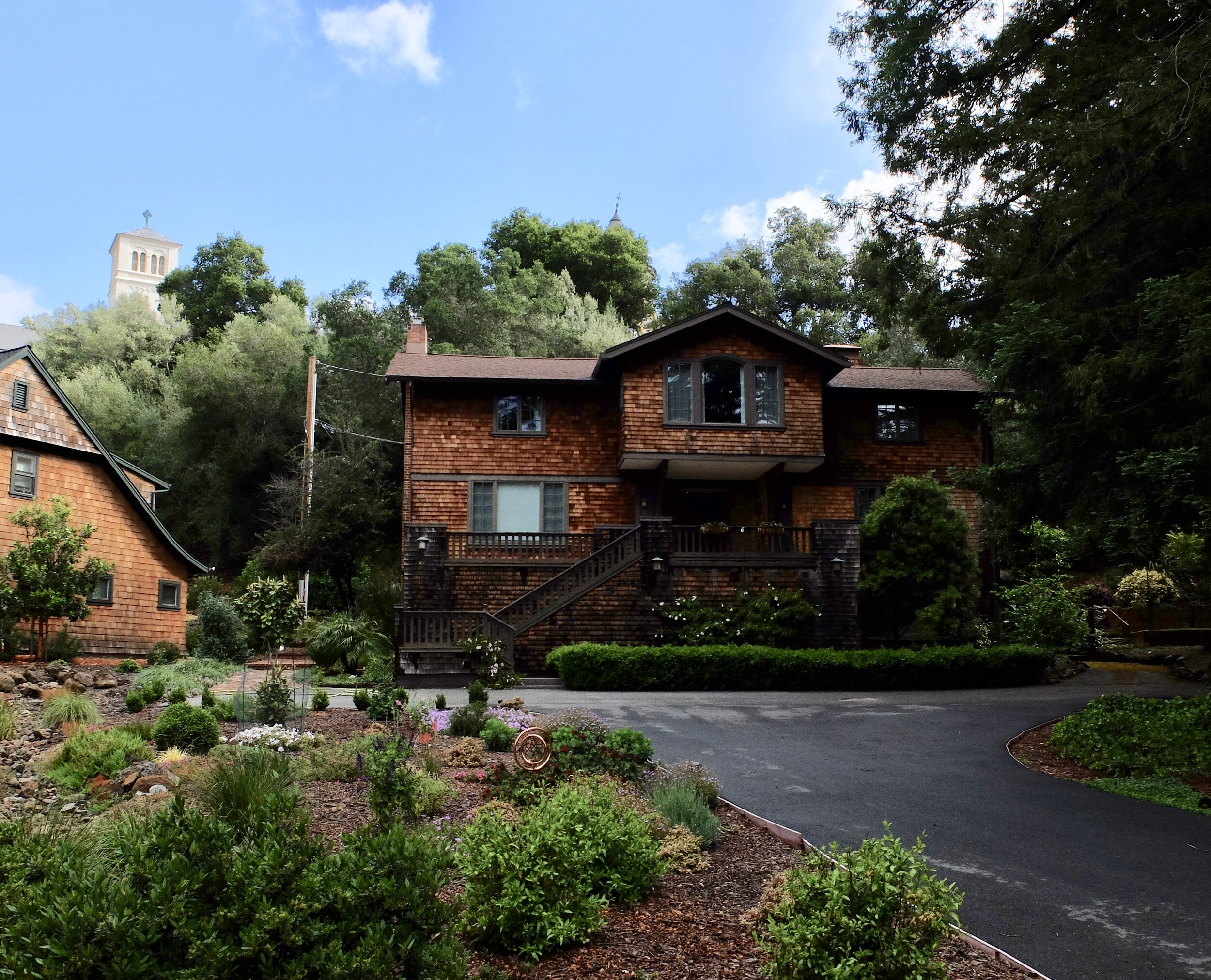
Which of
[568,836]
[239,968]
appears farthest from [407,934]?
[568,836]

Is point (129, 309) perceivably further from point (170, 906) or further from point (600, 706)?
point (170, 906)

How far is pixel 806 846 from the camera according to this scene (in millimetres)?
6898

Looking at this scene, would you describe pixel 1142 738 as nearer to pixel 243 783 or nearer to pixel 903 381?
pixel 243 783

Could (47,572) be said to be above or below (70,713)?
above

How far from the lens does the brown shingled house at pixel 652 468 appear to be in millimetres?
21797

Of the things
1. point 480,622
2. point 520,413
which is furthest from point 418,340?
point 480,622

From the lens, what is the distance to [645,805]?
716 centimetres

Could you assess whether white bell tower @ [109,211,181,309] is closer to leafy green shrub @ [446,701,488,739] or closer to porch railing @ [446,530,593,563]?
porch railing @ [446,530,593,563]

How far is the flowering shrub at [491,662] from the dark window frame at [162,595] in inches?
420

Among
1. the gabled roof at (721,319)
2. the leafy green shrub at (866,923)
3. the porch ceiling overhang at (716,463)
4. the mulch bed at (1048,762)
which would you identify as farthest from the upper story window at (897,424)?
A: the leafy green shrub at (866,923)

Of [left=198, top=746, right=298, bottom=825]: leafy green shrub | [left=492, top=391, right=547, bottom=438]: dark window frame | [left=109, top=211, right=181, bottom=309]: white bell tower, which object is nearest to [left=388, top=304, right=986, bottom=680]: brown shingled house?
[left=492, top=391, right=547, bottom=438]: dark window frame

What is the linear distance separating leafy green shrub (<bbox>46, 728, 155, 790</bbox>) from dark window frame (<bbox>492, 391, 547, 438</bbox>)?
54.5 ft

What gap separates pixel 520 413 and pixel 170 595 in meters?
10.5

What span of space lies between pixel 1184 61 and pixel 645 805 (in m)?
8.94
